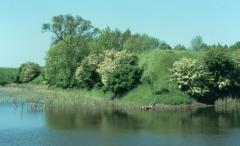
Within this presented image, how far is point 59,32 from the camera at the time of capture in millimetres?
152625

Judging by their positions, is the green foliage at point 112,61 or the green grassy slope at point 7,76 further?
the green grassy slope at point 7,76

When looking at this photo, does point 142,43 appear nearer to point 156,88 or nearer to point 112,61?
point 112,61

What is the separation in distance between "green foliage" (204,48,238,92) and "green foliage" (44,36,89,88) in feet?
115

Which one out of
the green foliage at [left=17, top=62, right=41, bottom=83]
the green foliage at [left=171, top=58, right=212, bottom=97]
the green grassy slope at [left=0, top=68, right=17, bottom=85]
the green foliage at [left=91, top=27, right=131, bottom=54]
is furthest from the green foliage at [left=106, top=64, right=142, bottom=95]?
the green grassy slope at [left=0, top=68, right=17, bottom=85]

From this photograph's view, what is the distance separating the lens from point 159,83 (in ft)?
291

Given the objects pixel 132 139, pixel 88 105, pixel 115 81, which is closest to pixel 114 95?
pixel 115 81

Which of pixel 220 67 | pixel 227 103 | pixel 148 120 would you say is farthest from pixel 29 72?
pixel 148 120

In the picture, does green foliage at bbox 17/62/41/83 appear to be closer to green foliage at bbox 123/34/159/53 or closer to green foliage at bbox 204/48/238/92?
green foliage at bbox 123/34/159/53

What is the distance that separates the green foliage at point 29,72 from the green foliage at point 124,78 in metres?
75.2

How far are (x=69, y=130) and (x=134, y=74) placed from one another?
117ft

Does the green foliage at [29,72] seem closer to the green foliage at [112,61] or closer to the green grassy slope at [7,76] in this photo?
the green grassy slope at [7,76]

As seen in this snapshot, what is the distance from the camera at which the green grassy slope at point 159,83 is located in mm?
84806

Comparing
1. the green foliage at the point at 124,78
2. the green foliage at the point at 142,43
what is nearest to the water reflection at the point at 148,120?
the green foliage at the point at 124,78

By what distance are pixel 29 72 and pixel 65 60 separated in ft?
156
